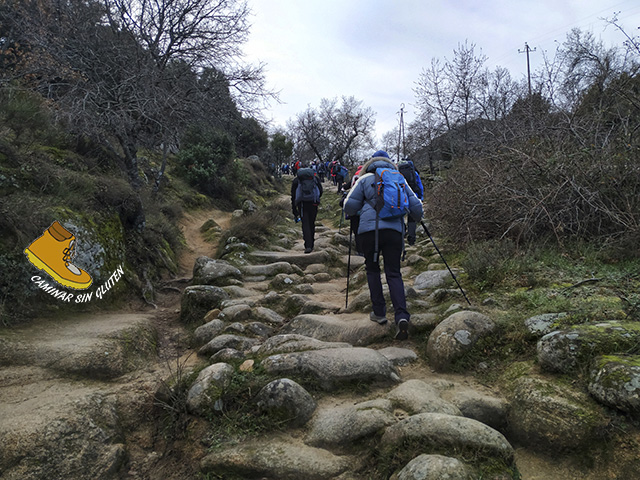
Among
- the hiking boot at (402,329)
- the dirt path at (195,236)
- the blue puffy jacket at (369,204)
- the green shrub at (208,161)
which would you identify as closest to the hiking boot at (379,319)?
the hiking boot at (402,329)

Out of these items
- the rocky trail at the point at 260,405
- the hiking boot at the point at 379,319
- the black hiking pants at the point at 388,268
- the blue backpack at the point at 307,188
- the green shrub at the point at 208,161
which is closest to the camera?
the rocky trail at the point at 260,405

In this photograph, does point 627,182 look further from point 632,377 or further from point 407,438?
point 407,438

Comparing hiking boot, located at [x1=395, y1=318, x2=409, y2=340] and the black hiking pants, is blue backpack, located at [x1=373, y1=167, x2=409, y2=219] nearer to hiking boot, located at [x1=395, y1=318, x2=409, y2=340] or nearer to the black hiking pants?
the black hiking pants

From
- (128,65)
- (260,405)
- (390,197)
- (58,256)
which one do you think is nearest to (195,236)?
(128,65)

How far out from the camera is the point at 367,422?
2.60 m

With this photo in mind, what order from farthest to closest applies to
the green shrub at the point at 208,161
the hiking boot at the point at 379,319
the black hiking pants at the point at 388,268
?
the green shrub at the point at 208,161, the hiking boot at the point at 379,319, the black hiking pants at the point at 388,268

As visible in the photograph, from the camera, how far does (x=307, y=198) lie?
892 cm

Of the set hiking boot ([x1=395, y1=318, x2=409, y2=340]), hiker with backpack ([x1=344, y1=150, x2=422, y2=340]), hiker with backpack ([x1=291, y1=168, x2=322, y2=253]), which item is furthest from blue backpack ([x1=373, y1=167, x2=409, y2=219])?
hiker with backpack ([x1=291, y1=168, x2=322, y2=253])

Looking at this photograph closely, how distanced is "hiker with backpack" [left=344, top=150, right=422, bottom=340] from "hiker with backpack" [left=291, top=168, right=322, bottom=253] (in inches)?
171

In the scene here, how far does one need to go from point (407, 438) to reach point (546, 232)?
4568 mm

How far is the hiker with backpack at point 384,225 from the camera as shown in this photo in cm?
421

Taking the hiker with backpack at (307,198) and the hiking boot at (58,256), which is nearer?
the hiking boot at (58,256)

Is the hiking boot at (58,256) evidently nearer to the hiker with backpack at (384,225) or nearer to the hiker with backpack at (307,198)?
the hiker with backpack at (384,225)

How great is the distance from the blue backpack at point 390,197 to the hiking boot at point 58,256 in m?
3.80
